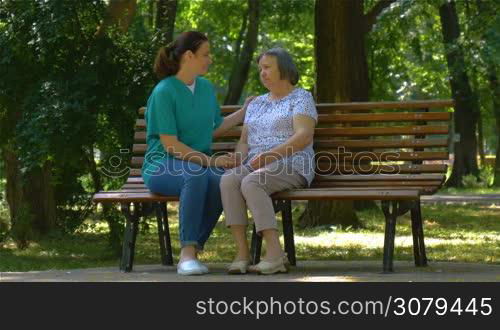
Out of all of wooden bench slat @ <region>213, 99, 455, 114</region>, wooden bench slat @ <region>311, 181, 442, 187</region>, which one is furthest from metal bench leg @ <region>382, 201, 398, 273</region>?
wooden bench slat @ <region>213, 99, 455, 114</region>

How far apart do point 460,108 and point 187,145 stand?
80.5 feet

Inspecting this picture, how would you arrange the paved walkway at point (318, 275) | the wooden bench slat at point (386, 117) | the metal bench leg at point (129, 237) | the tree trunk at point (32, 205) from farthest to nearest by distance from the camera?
the tree trunk at point (32, 205), the wooden bench slat at point (386, 117), the metal bench leg at point (129, 237), the paved walkway at point (318, 275)

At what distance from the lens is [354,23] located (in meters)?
12.7

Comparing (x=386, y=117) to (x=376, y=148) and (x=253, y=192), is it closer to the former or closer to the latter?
(x=376, y=148)

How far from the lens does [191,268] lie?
6.57m

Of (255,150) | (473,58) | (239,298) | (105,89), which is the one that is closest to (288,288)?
(239,298)

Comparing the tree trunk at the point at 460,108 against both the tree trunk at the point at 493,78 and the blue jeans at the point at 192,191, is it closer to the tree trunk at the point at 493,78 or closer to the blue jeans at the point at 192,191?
the tree trunk at the point at 493,78

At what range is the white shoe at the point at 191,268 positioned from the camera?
258 inches

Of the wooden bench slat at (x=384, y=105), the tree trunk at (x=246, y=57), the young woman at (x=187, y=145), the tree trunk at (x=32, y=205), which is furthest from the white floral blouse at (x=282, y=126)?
the tree trunk at (x=246, y=57)

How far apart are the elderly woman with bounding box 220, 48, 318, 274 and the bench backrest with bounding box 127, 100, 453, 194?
57cm

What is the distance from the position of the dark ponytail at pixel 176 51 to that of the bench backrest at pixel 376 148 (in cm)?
91

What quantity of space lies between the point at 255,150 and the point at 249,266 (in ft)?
2.62

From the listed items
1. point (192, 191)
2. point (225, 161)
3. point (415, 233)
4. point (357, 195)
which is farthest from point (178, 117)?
point (415, 233)

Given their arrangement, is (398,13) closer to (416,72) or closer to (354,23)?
(416,72)
